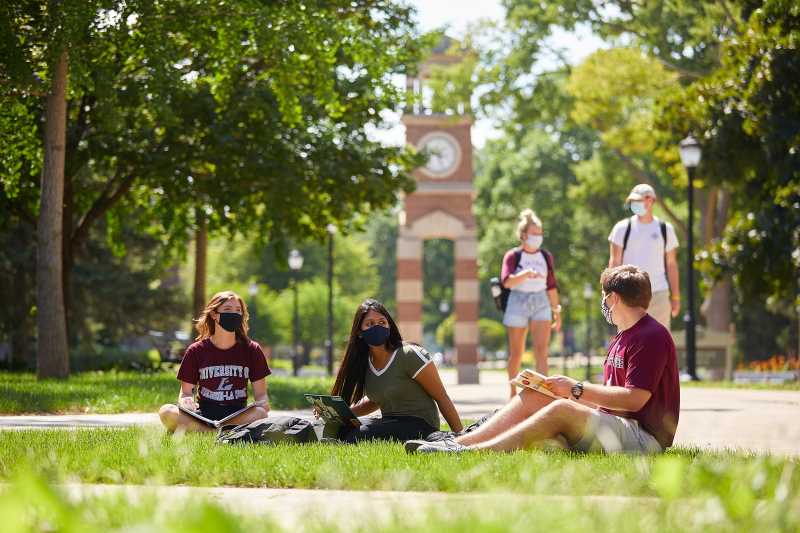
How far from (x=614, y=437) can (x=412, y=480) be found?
1.80m

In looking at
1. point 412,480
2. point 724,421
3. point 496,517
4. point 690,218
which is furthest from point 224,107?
point 496,517

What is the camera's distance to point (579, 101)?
1280 inches

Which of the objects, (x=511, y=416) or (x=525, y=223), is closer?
(x=511, y=416)

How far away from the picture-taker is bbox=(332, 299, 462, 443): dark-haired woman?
8.75 metres

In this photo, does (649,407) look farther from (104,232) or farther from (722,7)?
(104,232)

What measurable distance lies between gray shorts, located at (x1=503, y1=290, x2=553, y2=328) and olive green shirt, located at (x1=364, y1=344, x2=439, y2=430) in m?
4.41

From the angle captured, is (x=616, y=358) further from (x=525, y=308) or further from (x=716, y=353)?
(x=716, y=353)

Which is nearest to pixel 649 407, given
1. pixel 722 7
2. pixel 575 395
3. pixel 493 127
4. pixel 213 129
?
pixel 575 395

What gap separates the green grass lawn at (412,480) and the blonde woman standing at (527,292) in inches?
190

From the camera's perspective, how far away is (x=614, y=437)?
716cm

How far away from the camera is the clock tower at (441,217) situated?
41.3 metres

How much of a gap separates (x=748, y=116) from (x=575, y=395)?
17225 mm

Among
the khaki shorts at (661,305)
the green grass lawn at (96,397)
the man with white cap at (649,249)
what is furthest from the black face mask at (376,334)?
the green grass lawn at (96,397)

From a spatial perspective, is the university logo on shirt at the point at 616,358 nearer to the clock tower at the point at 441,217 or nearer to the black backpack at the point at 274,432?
the black backpack at the point at 274,432
